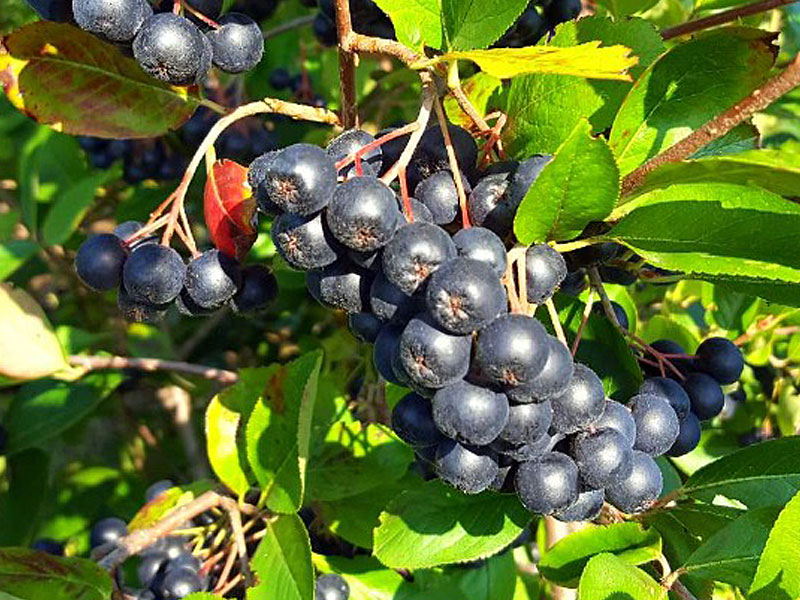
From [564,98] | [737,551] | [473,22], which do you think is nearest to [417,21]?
[473,22]

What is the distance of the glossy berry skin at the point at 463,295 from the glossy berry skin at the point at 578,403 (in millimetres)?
145

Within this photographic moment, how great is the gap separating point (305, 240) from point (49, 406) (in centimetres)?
145

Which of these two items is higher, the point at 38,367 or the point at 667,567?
the point at 667,567

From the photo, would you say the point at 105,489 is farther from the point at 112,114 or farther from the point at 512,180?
the point at 512,180

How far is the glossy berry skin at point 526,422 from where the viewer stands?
93 centimetres

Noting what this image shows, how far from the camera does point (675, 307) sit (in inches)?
82.4

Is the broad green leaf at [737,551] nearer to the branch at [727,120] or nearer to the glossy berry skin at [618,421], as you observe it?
the glossy berry skin at [618,421]

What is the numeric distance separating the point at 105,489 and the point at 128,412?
45cm

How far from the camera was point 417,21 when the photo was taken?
1.09 m

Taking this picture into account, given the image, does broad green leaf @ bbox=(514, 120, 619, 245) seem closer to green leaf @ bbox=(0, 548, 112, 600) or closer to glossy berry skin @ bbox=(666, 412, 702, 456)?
glossy berry skin @ bbox=(666, 412, 702, 456)

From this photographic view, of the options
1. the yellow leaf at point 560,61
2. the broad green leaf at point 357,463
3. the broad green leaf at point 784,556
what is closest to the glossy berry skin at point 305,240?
the yellow leaf at point 560,61

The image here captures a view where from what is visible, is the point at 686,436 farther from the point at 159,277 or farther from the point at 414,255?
the point at 159,277

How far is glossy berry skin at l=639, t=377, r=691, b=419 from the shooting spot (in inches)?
45.1

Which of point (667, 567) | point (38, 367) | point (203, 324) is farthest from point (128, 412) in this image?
point (667, 567)
